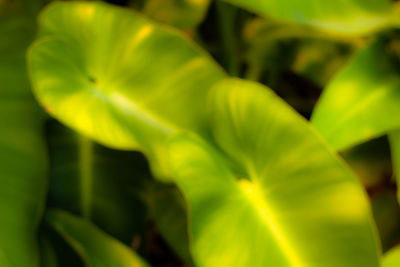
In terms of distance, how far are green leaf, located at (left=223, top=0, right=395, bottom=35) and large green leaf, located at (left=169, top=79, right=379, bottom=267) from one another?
0.11m

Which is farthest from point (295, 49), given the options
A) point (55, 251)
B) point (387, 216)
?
point (55, 251)

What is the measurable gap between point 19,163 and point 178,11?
40 centimetres

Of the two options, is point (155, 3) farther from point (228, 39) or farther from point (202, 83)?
point (202, 83)

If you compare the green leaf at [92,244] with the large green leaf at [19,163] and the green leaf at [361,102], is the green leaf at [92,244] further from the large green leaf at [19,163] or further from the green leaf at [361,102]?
the green leaf at [361,102]

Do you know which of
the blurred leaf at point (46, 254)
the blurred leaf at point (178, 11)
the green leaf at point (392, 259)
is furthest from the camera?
the blurred leaf at point (178, 11)

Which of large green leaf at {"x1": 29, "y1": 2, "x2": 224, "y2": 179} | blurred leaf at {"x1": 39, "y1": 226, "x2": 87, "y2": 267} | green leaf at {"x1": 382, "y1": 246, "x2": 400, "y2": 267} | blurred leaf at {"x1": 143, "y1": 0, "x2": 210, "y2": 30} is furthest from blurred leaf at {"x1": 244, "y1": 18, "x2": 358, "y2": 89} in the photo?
blurred leaf at {"x1": 39, "y1": 226, "x2": 87, "y2": 267}

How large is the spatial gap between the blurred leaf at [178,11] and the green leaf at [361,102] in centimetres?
30

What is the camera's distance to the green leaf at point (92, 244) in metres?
0.65

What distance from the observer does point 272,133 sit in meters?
0.54

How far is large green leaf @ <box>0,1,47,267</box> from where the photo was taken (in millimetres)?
630

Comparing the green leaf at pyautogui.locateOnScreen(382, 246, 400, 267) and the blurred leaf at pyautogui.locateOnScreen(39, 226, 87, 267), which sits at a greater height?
the green leaf at pyautogui.locateOnScreen(382, 246, 400, 267)

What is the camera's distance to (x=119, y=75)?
698 mm

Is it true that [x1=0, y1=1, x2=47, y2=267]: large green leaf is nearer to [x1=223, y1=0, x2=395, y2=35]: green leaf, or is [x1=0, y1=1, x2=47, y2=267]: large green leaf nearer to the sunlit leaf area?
the sunlit leaf area

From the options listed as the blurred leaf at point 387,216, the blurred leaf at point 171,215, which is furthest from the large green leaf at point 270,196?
the blurred leaf at point 387,216
